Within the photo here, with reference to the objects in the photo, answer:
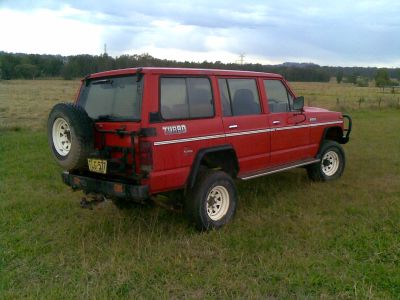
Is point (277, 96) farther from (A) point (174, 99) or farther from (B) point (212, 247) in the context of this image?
(B) point (212, 247)

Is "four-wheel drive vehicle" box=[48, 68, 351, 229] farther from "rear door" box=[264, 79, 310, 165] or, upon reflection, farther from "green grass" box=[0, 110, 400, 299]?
"green grass" box=[0, 110, 400, 299]

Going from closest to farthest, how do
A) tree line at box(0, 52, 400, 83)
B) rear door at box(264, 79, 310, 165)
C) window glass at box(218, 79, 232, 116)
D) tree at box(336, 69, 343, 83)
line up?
1. window glass at box(218, 79, 232, 116)
2. rear door at box(264, 79, 310, 165)
3. tree line at box(0, 52, 400, 83)
4. tree at box(336, 69, 343, 83)

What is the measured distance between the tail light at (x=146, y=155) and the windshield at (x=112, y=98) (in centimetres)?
31

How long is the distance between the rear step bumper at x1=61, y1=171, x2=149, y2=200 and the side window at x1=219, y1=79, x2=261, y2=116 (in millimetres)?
1539

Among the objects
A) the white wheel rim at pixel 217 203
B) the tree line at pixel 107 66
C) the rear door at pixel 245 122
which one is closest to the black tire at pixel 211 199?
the white wheel rim at pixel 217 203

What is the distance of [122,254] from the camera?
404 cm

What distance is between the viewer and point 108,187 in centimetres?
423

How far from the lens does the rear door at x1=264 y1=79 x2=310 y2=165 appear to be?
18.4 feet

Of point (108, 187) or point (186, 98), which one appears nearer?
point (108, 187)

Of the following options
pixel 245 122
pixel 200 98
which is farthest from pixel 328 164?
pixel 200 98

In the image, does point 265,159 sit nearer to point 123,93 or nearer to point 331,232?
point 331,232

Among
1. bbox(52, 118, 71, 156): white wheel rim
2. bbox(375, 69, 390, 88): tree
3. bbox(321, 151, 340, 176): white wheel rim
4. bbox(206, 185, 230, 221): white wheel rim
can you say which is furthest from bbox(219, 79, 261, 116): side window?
bbox(375, 69, 390, 88): tree

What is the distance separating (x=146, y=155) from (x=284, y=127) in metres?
2.56

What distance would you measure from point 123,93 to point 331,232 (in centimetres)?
283
